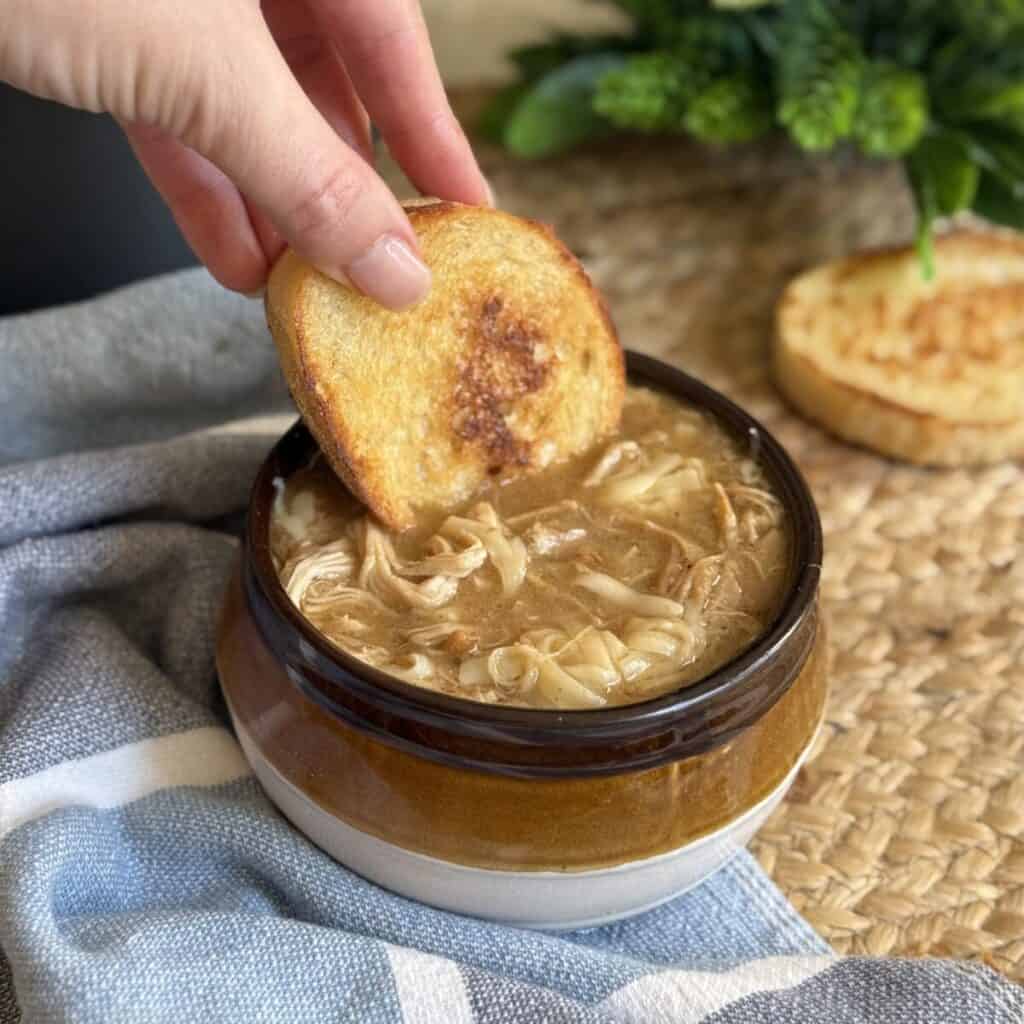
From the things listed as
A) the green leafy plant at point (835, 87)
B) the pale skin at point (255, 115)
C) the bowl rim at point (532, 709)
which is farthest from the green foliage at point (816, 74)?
the bowl rim at point (532, 709)

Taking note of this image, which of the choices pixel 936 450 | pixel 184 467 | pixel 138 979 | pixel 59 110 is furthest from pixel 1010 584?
pixel 59 110

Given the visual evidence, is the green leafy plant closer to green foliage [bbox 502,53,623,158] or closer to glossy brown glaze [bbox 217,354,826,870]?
green foliage [bbox 502,53,623,158]

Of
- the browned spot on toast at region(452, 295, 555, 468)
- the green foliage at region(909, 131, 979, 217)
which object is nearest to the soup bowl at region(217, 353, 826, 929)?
the browned spot on toast at region(452, 295, 555, 468)

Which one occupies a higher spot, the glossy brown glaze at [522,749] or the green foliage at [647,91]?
the glossy brown glaze at [522,749]

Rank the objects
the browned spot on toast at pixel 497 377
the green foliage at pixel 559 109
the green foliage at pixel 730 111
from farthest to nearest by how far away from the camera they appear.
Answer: the green foliage at pixel 559 109 < the green foliage at pixel 730 111 < the browned spot on toast at pixel 497 377

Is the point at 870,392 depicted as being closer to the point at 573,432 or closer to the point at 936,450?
the point at 936,450

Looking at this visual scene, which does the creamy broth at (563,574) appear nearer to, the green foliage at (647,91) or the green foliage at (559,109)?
the green foliage at (647,91)
